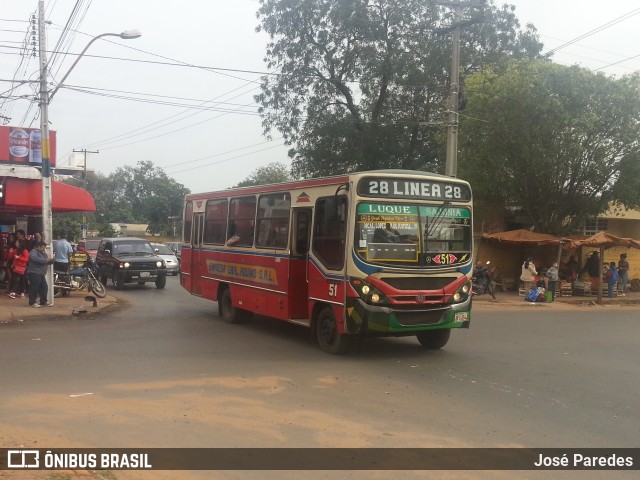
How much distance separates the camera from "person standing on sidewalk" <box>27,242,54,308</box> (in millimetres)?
14125

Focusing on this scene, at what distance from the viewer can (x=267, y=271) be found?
36.7 ft

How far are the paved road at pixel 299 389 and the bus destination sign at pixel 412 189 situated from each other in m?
2.60

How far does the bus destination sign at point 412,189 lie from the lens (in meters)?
9.03

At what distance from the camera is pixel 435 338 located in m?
10.2

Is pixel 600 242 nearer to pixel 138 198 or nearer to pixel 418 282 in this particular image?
pixel 418 282

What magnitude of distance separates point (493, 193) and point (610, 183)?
4404 millimetres

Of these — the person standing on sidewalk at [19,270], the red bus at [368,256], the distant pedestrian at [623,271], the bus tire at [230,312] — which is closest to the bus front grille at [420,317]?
the red bus at [368,256]

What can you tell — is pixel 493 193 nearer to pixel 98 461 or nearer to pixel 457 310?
pixel 457 310

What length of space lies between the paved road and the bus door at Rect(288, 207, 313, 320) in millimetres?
676

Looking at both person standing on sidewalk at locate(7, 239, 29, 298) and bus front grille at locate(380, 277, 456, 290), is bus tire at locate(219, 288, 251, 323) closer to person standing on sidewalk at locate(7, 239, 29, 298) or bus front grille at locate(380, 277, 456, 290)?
bus front grille at locate(380, 277, 456, 290)

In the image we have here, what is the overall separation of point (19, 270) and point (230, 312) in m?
7.14

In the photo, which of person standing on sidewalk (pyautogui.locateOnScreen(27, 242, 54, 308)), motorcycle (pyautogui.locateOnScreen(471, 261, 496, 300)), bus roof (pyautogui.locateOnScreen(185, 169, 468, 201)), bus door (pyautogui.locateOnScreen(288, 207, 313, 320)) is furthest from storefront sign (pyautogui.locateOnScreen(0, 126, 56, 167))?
motorcycle (pyautogui.locateOnScreen(471, 261, 496, 300))

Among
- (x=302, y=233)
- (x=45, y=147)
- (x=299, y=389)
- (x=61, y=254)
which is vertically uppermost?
(x=45, y=147)

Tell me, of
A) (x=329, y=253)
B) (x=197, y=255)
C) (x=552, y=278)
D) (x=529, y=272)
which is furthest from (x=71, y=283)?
(x=552, y=278)
